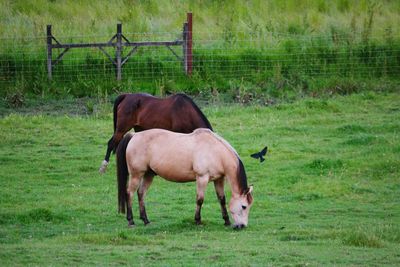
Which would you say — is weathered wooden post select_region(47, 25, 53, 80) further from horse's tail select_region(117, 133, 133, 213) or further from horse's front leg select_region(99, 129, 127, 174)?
horse's tail select_region(117, 133, 133, 213)

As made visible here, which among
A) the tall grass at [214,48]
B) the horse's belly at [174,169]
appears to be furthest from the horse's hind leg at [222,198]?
the tall grass at [214,48]

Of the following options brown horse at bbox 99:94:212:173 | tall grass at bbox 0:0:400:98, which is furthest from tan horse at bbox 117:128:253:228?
tall grass at bbox 0:0:400:98

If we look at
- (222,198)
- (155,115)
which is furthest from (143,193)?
(155,115)

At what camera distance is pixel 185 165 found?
37.0 ft

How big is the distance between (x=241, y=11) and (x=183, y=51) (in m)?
5.15

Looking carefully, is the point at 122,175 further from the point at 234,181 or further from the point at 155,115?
the point at 155,115

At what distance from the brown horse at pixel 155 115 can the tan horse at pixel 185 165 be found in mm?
2149

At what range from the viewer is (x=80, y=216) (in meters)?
11.6

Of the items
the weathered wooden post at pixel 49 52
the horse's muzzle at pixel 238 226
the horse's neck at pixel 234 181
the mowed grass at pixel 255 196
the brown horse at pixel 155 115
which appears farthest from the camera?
the weathered wooden post at pixel 49 52

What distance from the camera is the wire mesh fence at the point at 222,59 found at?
70.7ft

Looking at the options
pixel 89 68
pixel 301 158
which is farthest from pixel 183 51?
pixel 301 158

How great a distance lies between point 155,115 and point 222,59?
26.9ft

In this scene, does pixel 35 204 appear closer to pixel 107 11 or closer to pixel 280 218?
pixel 280 218

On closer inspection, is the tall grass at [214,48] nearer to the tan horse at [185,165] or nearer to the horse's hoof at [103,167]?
the horse's hoof at [103,167]
